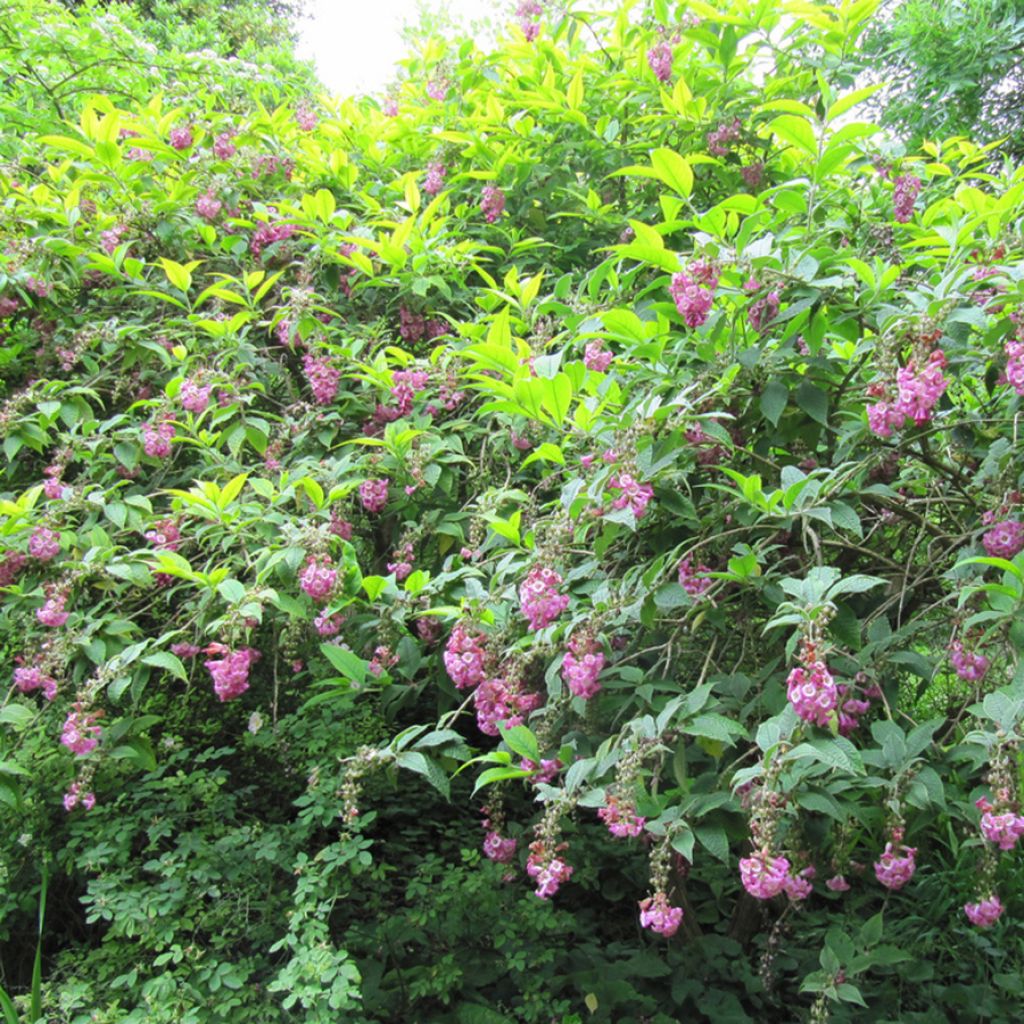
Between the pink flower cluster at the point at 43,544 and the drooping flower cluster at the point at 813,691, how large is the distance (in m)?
1.92

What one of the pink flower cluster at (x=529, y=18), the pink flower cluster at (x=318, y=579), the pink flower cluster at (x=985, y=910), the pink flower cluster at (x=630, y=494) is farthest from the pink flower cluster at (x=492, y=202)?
the pink flower cluster at (x=985, y=910)

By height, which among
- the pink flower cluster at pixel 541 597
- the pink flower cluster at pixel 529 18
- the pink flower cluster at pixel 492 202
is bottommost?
the pink flower cluster at pixel 541 597

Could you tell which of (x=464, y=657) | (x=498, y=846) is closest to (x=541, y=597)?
→ (x=464, y=657)

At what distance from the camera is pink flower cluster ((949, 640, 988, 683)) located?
189 centimetres

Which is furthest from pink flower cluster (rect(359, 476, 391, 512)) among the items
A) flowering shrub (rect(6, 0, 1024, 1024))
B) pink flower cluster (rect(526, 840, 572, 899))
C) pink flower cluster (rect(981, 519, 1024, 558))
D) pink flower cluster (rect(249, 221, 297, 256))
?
pink flower cluster (rect(981, 519, 1024, 558))

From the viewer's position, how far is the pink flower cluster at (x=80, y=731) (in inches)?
91.9

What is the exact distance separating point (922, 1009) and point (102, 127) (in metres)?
3.97

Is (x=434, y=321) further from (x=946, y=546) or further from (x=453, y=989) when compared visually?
(x=453, y=989)

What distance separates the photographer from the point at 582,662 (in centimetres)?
191

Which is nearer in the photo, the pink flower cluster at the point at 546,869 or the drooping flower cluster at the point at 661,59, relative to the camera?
the pink flower cluster at the point at 546,869

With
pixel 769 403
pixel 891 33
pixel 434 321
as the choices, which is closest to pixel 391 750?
pixel 769 403

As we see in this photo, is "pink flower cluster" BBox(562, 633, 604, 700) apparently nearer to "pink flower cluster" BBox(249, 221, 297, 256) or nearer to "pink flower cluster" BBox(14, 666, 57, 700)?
"pink flower cluster" BBox(14, 666, 57, 700)

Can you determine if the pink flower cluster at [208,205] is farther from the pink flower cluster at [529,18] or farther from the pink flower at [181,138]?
the pink flower cluster at [529,18]

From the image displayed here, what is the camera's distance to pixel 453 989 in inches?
114
